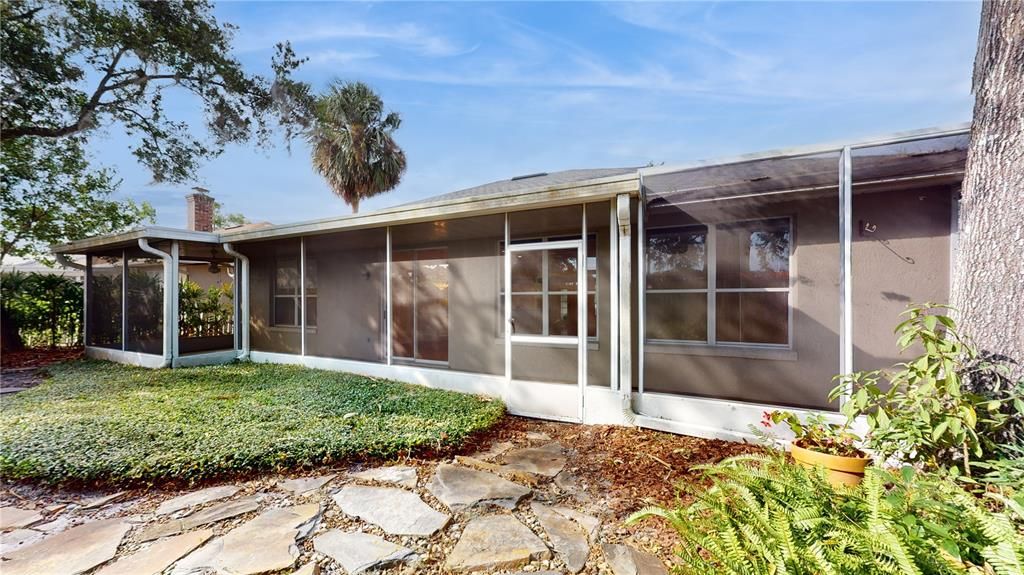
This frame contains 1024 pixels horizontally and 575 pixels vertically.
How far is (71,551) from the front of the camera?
2322 mm

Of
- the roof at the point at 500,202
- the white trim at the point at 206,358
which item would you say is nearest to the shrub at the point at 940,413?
the roof at the point at 500,202

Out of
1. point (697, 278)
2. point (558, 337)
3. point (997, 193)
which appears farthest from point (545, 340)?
point (997, 193)

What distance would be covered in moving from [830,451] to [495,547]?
7.91 ft

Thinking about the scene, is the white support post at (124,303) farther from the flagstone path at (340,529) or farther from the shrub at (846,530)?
the shrub at (846,530)

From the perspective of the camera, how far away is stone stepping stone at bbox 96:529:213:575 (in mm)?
2119

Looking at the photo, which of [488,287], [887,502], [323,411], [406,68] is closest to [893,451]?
[887,502]

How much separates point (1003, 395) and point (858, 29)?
226 inches

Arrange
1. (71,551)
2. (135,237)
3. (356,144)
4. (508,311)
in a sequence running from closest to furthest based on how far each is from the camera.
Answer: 1. (71,551)
2. (508,311)
3. (135,237)
4. (356,144)

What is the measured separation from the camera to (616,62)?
27.7ft

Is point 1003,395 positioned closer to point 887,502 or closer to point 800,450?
point 800,450

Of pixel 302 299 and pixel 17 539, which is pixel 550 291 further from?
pixel 302 299

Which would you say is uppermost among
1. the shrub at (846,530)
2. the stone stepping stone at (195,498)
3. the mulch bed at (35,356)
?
the shrub at (846,530)

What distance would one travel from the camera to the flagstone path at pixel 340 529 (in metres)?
2.18

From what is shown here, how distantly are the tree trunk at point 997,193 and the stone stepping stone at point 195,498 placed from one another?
5.13m
